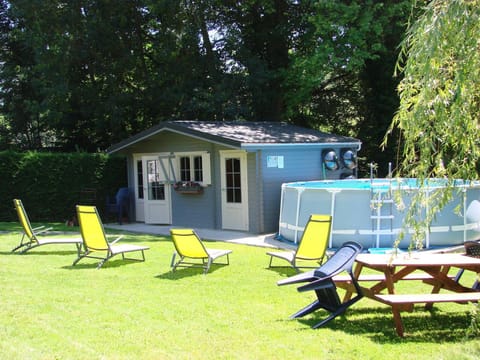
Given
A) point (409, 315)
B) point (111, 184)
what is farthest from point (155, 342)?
point (111, 184)

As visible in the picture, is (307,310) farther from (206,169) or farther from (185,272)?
(206,169)

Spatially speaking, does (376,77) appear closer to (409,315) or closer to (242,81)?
(242,81)

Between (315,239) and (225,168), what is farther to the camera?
(225,168)

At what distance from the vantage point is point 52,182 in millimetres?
17250

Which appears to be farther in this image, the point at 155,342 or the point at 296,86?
the point at 296,86

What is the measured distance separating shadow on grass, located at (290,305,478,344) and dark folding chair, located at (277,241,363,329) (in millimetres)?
130

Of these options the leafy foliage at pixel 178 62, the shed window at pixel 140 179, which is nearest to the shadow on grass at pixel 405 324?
the shed window at pixel 140 179

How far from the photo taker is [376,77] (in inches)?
910

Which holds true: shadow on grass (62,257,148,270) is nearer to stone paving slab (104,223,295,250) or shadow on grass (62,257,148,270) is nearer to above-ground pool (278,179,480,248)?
stone paving slab (104,223,295,250)

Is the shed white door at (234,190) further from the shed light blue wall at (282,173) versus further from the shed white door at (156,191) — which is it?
the shed white door at (156,191)

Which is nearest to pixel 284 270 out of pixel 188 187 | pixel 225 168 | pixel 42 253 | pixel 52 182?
pixel 42 253

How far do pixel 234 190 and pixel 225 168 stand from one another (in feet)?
2.12

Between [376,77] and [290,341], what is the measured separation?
19803 millimetres

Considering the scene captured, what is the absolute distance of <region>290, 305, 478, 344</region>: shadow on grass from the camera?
5.14 m
